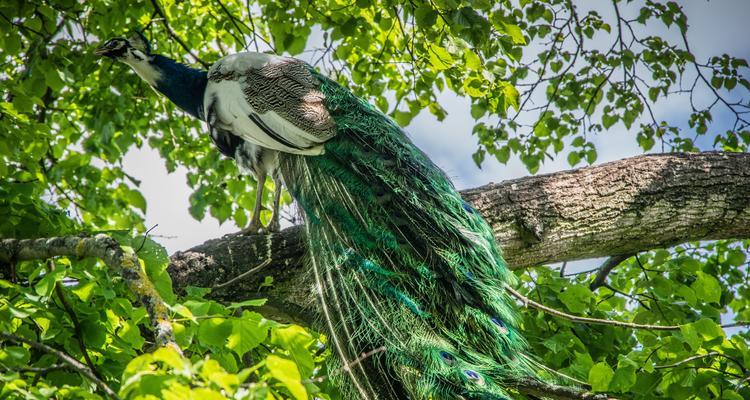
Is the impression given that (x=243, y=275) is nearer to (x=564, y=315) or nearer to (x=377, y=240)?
(x=377, y=240)

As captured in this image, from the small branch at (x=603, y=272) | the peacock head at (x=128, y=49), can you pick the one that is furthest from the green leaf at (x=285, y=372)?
the peacock head at (x=128, y=49)

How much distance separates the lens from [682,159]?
3188mm

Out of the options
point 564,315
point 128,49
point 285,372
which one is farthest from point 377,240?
point 128,49

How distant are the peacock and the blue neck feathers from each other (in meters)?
0.33

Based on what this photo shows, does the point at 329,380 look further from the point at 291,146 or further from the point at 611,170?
the point at 611,170

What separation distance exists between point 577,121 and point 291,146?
2.23 metres

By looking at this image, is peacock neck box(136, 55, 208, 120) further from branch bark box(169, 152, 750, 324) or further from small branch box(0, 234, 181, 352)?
small branch box(0, 234, 181, 352)

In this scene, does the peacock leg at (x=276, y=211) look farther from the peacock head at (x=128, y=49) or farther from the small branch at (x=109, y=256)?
the small branch at (x=109, y=256)

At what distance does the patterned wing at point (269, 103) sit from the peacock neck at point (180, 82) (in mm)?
315

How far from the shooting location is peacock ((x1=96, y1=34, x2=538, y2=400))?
7.69 feet

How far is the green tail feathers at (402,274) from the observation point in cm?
232

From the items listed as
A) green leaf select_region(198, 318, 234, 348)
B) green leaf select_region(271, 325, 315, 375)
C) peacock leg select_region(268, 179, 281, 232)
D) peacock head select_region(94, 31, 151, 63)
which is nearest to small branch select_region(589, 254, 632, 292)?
peacock leg select_region(268, 179, 281, 232)

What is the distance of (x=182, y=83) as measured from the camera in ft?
13.6

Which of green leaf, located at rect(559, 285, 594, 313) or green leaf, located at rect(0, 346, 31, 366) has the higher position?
green leaf, located at rect(559, 285, 594, 313)
